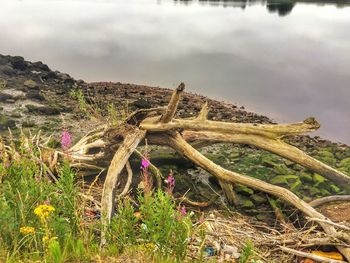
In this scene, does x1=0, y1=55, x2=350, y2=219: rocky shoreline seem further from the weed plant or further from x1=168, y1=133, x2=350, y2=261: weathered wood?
the weed plant

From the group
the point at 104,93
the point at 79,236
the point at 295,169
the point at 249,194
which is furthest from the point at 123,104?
the point at 79,236

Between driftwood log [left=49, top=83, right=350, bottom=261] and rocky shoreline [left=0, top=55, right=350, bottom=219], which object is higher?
driftwood log [left=49, top=83, right=350, bottom=261]

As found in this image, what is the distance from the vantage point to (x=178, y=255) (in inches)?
178

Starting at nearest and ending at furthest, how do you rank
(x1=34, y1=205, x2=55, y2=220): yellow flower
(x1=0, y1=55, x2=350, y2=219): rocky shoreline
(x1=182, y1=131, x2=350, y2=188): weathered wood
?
(x1=34, y1=205, x2=55, y2=220): yellow flower
(x1=182, y1=131, x2=350, y2=188): weathered wood
(x1=0, y1=55, x2=350, y2=219): rocky shoreline

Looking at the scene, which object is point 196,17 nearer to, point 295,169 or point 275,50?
point 275,50

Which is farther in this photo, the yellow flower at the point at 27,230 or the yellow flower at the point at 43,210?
the yellow flower at the point at 27,230

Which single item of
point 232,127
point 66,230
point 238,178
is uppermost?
point 66,230

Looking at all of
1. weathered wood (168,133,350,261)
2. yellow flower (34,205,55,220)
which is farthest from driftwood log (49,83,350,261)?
yellow flower (34,205,55,220)

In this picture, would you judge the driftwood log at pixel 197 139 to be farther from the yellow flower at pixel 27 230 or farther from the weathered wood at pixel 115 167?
the yellow flower at pixel 27 230

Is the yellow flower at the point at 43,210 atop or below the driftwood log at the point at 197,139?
atop

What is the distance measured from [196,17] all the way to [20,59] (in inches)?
1088

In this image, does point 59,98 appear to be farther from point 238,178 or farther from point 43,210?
point 43,210

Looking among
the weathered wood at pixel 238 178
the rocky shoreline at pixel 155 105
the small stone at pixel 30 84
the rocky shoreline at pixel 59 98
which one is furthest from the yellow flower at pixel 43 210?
the small stone at pixel 30 84

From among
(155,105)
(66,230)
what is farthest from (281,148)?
(155,105)
